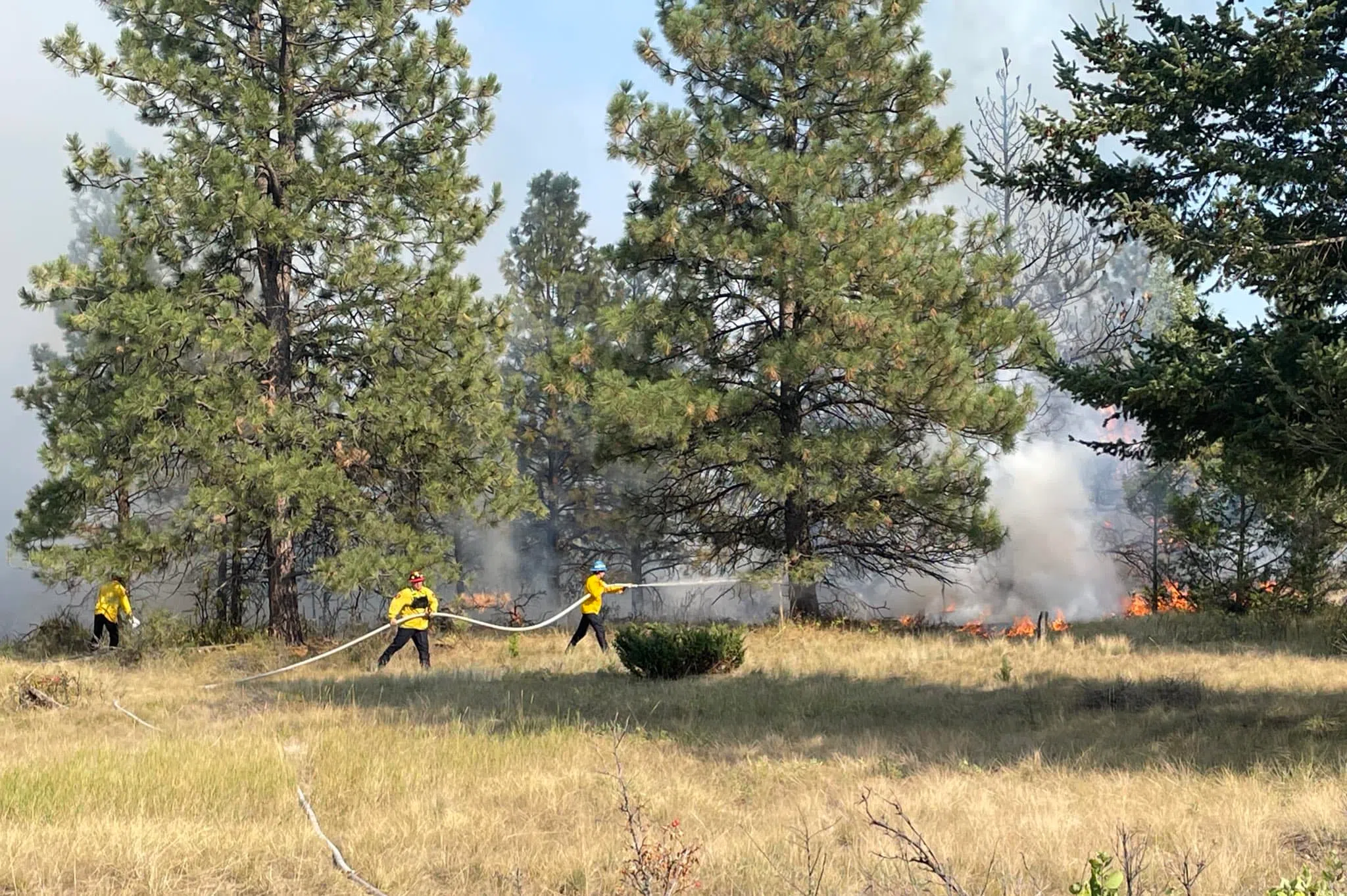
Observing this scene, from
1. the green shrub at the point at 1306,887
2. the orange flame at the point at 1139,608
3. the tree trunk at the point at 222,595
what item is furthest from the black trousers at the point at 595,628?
the green shrub at the point at 1306,887

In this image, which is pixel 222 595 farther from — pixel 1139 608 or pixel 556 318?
pixel 1139 608

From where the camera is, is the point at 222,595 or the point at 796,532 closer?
the point at 222,595

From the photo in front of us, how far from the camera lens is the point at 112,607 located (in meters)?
17.0

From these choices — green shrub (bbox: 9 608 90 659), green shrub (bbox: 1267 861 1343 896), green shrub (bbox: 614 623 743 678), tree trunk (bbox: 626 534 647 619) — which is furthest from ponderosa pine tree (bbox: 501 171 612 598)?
green shrub (bbox: 1267 861 1343 896)

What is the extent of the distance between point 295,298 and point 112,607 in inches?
226

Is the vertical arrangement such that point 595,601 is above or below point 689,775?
above

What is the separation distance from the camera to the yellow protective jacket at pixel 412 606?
1430 centimetres

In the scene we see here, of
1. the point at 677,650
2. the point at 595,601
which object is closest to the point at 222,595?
the point at 595,601

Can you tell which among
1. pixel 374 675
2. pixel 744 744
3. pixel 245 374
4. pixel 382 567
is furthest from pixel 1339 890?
pixel 245 374

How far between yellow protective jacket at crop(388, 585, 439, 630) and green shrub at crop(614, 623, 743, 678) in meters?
2.77

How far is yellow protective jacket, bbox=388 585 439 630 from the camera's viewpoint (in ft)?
46.9

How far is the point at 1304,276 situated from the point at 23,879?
8532mm

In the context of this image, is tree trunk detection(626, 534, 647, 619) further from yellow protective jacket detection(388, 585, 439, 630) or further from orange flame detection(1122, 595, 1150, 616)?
yellow protective jacket detection(388, 585, 439, 630)

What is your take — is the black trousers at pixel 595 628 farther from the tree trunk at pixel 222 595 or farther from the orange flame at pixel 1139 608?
the orange flame at pixel 1139 608
